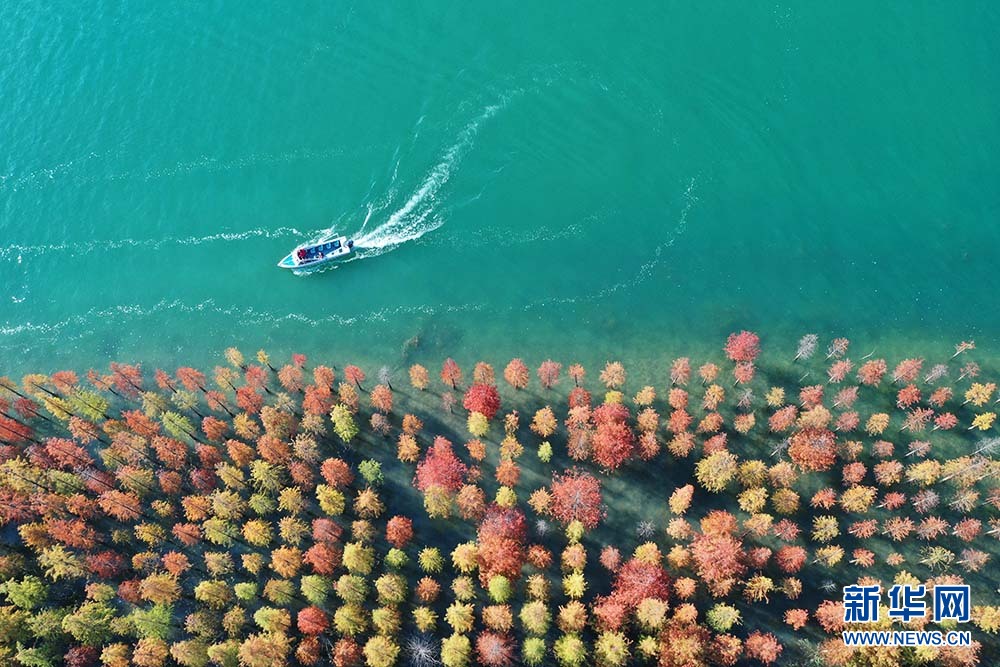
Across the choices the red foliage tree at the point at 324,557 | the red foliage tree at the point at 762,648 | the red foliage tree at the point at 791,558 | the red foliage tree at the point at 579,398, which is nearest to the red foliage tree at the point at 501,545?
the red foliage tree at the point at 579,398

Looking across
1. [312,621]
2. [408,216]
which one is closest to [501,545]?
[312,621]

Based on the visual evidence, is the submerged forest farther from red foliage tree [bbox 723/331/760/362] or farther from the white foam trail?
the white foam trail

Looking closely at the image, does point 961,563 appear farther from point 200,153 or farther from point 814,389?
point 200,153

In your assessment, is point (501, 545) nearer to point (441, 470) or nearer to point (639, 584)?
point (441, 470)

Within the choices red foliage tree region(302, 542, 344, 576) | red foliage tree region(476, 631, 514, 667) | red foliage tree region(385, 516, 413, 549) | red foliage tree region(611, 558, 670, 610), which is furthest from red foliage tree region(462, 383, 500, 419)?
red foliage tree region(476, 631, 514, 667)

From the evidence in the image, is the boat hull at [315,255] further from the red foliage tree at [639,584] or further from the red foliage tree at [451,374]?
the red foliage tree at [639,584]

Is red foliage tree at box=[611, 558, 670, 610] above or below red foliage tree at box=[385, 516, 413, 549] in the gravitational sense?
below
